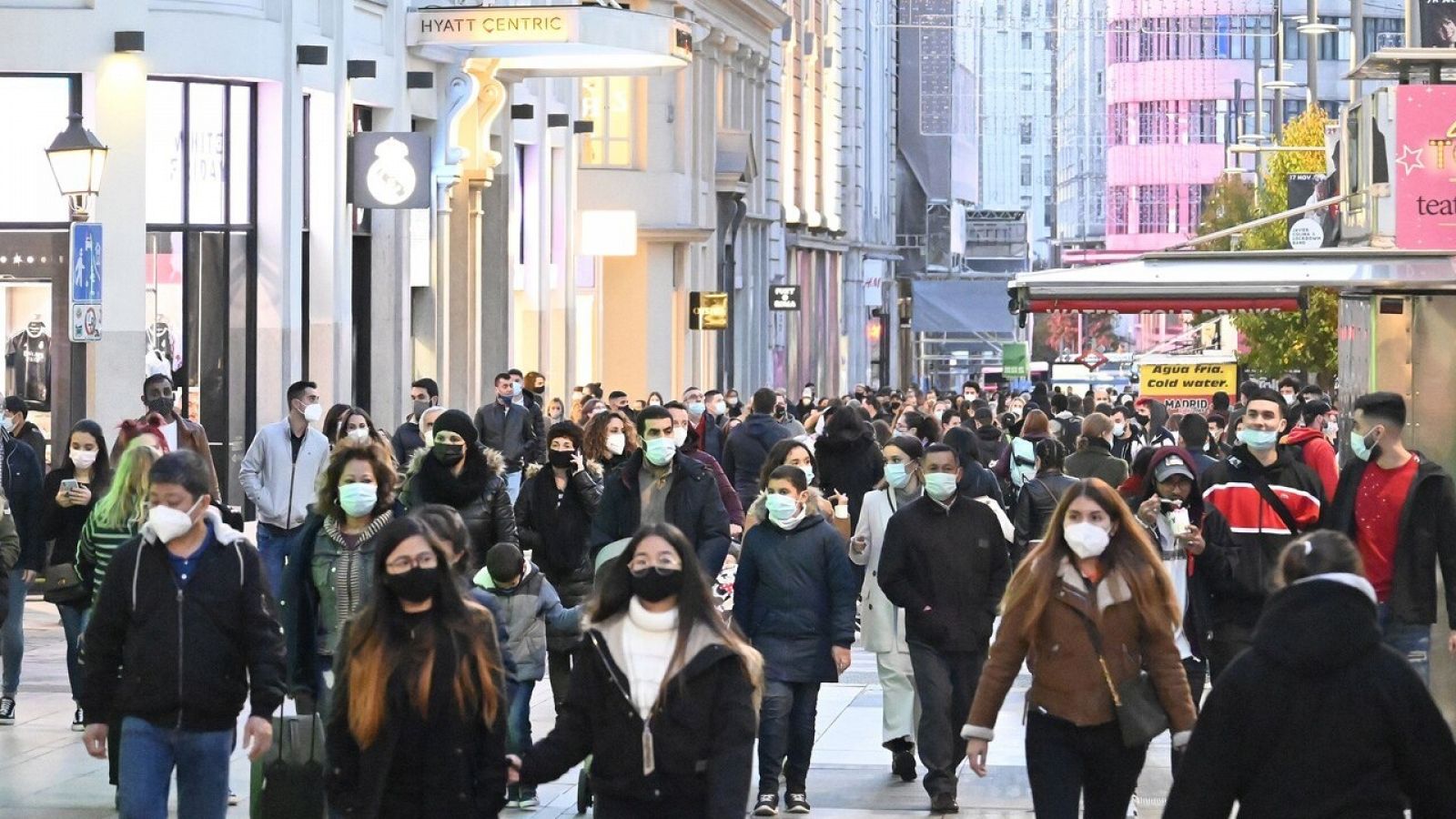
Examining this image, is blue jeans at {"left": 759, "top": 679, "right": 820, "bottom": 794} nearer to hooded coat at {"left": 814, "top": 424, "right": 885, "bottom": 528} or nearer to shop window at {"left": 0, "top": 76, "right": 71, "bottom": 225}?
hooded coat at {"left": 814, "top": 424, "right": 885, "bottom": 528}

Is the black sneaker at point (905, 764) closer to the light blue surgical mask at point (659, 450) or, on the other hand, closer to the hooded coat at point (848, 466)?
the light blue surgical mask at point (659, 450)

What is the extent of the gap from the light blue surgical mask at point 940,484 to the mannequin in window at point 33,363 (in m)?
14.0

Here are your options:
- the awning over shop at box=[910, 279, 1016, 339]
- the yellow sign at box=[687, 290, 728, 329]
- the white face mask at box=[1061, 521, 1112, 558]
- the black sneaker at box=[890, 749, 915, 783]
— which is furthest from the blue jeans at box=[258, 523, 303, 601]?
the awning over shop at box=[910, 279, 1016, 339]

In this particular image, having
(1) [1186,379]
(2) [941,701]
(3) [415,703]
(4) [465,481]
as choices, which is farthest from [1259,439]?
(1) [1186,379]

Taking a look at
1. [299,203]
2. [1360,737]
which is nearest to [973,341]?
[299,203]

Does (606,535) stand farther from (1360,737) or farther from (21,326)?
(21,326)

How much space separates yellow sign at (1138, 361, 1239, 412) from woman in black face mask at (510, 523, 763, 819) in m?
30.7

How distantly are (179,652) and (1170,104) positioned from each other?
138033mm

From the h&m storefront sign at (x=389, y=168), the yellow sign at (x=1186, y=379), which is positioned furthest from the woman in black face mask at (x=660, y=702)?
the yellow sign at (x=1186, y=379)

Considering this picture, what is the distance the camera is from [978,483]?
594 inches

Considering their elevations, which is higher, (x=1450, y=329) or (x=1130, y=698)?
(x=1450, y=329)

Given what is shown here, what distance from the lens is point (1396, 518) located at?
1180 cm

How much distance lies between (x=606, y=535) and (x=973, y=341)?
421 ft

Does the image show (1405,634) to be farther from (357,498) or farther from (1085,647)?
(357,498)
